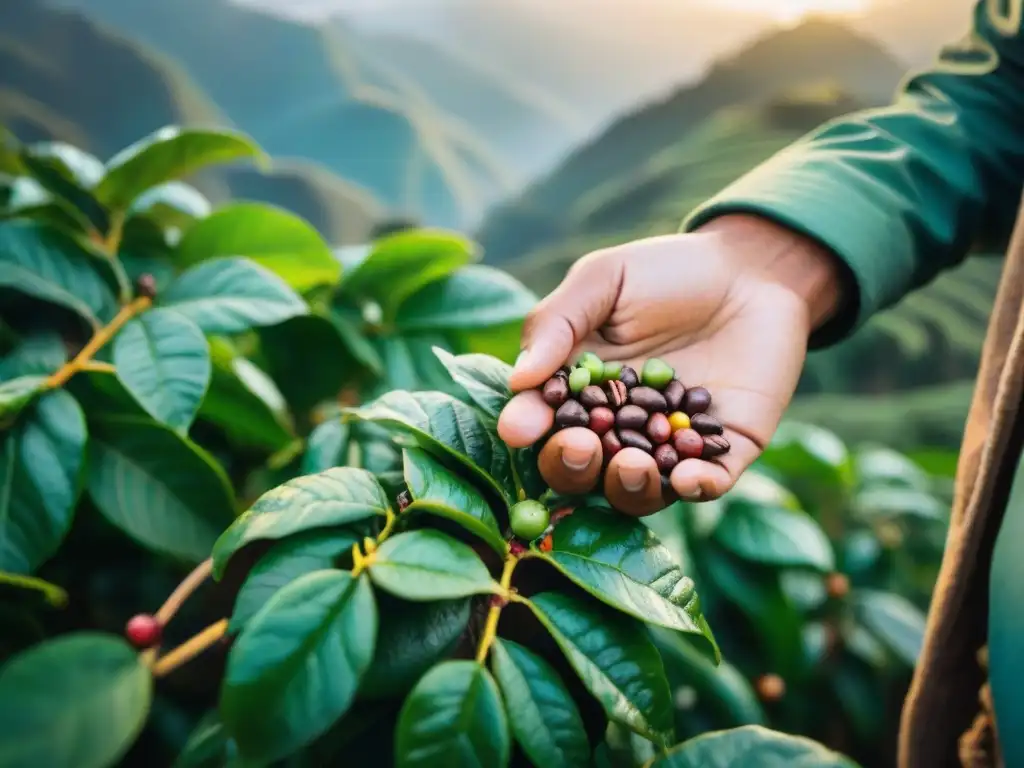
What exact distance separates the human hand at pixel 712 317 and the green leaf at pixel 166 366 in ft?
0.75

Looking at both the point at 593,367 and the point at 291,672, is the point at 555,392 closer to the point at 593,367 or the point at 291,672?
the point at 593,367

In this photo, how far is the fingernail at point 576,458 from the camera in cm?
43

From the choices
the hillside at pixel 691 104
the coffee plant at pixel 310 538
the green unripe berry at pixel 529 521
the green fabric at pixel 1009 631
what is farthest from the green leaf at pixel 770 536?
the hillside at pixel 691 104

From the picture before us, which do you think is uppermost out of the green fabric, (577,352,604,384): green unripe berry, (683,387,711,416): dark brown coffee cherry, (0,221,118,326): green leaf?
(0,221,118,326): green leaf

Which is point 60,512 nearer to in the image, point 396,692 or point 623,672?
point 396,692

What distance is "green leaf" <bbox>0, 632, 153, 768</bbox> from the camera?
0.30 m

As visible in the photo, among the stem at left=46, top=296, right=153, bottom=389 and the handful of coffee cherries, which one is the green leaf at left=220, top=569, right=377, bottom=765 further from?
the stem at left=46, top=296, right=153, bottom=389

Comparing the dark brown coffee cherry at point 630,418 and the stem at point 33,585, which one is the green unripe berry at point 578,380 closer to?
the dark brown coffee cherry at point 630,418

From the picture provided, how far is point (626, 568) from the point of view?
0.40m

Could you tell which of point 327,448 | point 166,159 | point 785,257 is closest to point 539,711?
point 327,448

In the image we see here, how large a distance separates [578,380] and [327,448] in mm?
196

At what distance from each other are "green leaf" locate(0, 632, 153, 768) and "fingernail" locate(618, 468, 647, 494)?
29 cm

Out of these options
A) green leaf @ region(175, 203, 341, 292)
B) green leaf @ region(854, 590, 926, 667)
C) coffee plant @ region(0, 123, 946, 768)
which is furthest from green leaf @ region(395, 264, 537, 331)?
green leaf @ region(854, 590, 926, 667)

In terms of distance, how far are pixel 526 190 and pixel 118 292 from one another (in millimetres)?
1867
